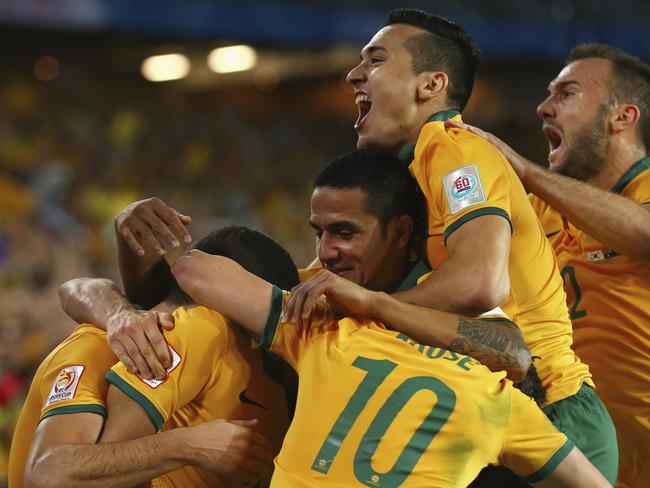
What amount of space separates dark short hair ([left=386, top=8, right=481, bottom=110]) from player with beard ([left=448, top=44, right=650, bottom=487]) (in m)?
0.34

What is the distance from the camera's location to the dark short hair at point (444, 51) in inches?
139

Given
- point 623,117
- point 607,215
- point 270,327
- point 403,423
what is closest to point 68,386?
point 270,327

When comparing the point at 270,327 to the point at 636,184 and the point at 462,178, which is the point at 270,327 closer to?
the point at 462,178

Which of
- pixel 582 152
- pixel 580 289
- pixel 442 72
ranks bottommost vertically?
pixel 580 289

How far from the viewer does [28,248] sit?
31.6ft

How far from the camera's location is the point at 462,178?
298 centimetres

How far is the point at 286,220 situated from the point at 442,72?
9.71 metres

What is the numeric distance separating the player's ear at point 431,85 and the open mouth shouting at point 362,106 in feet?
0.61

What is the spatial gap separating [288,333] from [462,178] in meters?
0.73

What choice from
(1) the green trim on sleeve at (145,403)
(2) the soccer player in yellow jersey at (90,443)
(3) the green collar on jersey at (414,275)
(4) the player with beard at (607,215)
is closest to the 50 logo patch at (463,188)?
(3) the green collar on jersey at (414,275)

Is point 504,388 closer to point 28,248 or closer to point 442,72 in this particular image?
point 442,72

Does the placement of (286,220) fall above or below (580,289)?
below

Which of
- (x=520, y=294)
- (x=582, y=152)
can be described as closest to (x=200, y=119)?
(x=582, y=152)

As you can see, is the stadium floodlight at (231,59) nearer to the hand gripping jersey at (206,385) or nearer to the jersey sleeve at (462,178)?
the jersey sleeve at (462,178)
